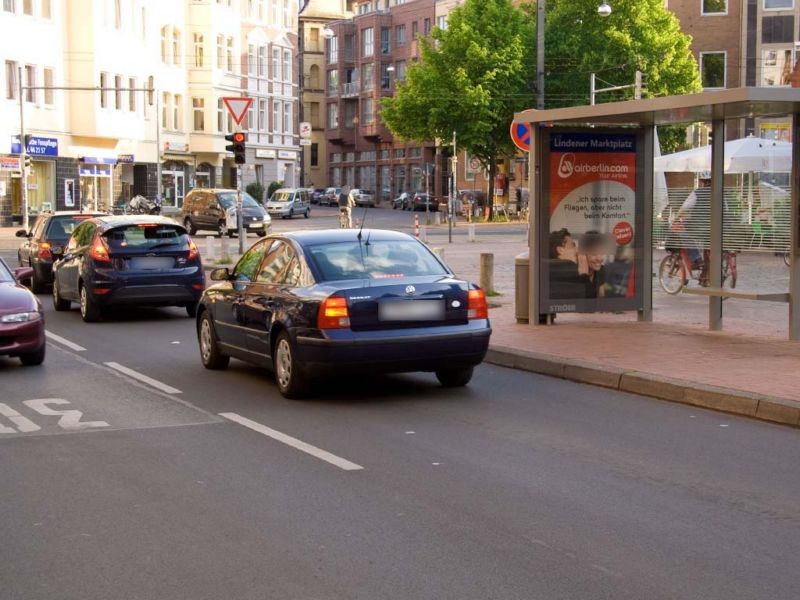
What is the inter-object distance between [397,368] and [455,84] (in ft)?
174

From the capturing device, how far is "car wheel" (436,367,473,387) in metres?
11.4

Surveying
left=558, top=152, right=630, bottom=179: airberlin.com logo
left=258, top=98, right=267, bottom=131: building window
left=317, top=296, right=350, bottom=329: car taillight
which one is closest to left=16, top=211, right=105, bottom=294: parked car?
left=558, top=152, right=630, bottom=179: airberlin.com logo

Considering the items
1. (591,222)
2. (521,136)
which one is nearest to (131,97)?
(521,136)

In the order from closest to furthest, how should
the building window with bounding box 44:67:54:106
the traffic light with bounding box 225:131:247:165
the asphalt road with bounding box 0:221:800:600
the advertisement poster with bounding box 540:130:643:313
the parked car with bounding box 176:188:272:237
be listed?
the asphalt road with bounding box 0:221:800:600, the advertisement poster with bounding box 540:130:643:313, the traffic light with bounding box 225:131:247:165, the parked car with bounding box 176:188:272:237, the building window with bounding box 44:67:54:106

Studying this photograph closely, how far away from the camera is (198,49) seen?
224ft

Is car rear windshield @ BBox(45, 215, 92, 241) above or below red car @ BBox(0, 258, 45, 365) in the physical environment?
above

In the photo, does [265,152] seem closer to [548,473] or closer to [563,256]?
[563,256]

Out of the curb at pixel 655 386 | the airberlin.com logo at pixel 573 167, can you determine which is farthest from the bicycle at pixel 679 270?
the curb at pixel 655 386

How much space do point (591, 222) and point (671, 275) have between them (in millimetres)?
4964

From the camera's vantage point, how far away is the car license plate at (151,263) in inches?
703

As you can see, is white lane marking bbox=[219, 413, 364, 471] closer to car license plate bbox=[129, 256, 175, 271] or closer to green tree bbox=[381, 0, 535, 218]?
car license plate bbox=[129, 256, 175, 271]

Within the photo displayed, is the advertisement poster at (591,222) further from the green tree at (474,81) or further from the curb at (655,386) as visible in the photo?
the green tree at (474,81)

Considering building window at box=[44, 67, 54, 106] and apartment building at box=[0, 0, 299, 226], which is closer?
apartment building at box=[0, 0, 299, 226]

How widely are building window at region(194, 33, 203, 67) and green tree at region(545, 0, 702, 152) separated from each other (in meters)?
19.3
